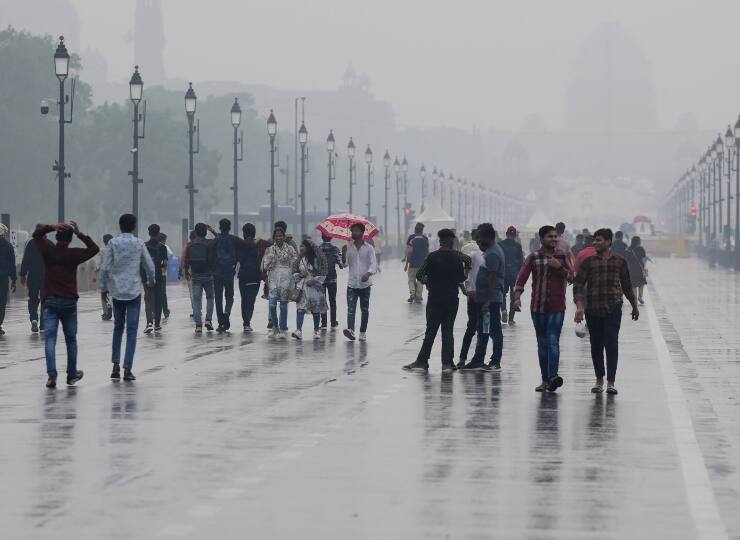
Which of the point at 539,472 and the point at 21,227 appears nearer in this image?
the point at 539,472

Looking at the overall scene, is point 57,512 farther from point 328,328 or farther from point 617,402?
point 328,328

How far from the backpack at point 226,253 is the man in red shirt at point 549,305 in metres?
10.3

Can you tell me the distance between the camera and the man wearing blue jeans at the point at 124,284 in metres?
19.2

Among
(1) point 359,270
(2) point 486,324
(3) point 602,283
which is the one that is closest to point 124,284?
(2) point 486,324

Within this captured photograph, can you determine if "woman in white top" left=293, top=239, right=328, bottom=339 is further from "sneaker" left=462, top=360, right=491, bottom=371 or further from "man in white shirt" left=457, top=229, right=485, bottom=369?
"sneaker" left=462, top=360, right=491, bottom=371

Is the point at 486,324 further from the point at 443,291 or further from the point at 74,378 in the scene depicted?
the point at 74,378

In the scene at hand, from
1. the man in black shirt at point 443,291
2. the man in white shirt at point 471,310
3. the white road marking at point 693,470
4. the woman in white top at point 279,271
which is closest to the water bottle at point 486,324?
the man in white shirt at point 471,310

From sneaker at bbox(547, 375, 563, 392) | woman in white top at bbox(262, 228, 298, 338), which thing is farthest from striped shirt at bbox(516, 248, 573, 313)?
woman in white top at bbox(262, 228, 298, 338)

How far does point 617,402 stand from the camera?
17250 mm

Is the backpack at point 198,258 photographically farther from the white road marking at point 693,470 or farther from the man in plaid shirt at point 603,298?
the man in plaid shirt at point 603,298

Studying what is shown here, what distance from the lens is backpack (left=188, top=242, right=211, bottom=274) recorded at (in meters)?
27.8

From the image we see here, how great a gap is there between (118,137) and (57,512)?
99.3 meters

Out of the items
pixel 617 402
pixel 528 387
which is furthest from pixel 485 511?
pixel 528 387

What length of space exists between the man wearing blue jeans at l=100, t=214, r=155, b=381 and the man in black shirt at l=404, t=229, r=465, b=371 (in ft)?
10.6
